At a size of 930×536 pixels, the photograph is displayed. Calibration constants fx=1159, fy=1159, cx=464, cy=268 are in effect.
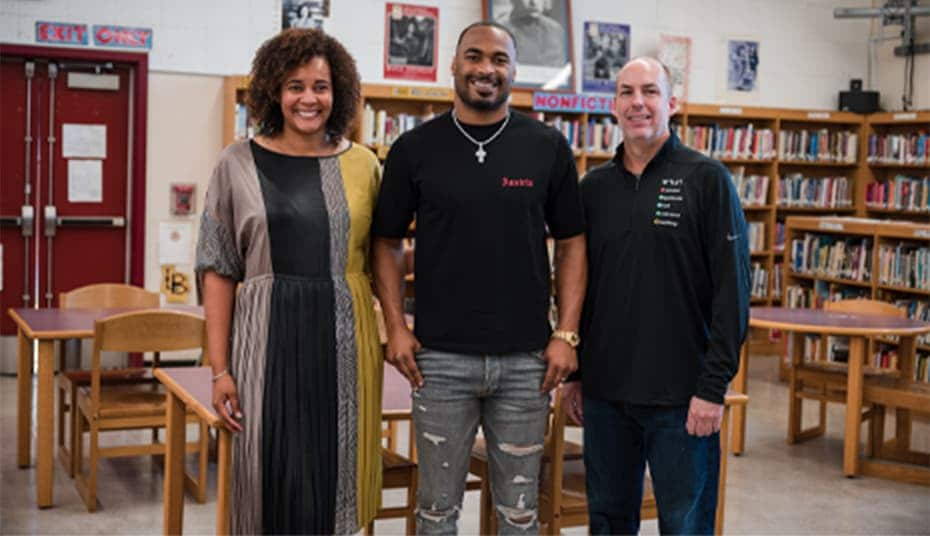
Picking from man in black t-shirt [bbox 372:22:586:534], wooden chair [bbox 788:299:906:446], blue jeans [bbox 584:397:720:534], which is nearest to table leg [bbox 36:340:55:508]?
man in black t-shirt [bbox 372:22:586:534]

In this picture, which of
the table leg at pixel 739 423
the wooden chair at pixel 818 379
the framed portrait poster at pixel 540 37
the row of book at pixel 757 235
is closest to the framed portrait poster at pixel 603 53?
the framed portrait poster at pixel 540 37

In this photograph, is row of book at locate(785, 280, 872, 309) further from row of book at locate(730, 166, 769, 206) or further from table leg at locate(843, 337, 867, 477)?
table leg at locate(843, 337, 867, 477)

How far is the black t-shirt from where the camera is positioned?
275 centimetres

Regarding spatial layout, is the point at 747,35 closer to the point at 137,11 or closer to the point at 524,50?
the point at 524,50

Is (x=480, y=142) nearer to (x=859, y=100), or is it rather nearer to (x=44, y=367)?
(x=44, y=367)

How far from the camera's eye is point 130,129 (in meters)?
8.29

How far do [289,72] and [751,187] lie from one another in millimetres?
7681

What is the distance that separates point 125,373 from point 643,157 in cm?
333

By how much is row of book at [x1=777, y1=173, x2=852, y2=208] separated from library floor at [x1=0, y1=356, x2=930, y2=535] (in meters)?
3.91

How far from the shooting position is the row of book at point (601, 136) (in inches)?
364

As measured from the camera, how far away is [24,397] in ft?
17.4

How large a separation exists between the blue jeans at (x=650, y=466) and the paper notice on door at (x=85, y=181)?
6.00 metres

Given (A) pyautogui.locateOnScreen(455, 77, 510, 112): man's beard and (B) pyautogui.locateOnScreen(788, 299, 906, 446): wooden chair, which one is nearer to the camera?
(A) pyautogui.locateOnScreen(455, 77, 510, 112): man's beard

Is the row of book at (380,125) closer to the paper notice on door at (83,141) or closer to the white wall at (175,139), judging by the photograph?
the white wall at (175,139)
